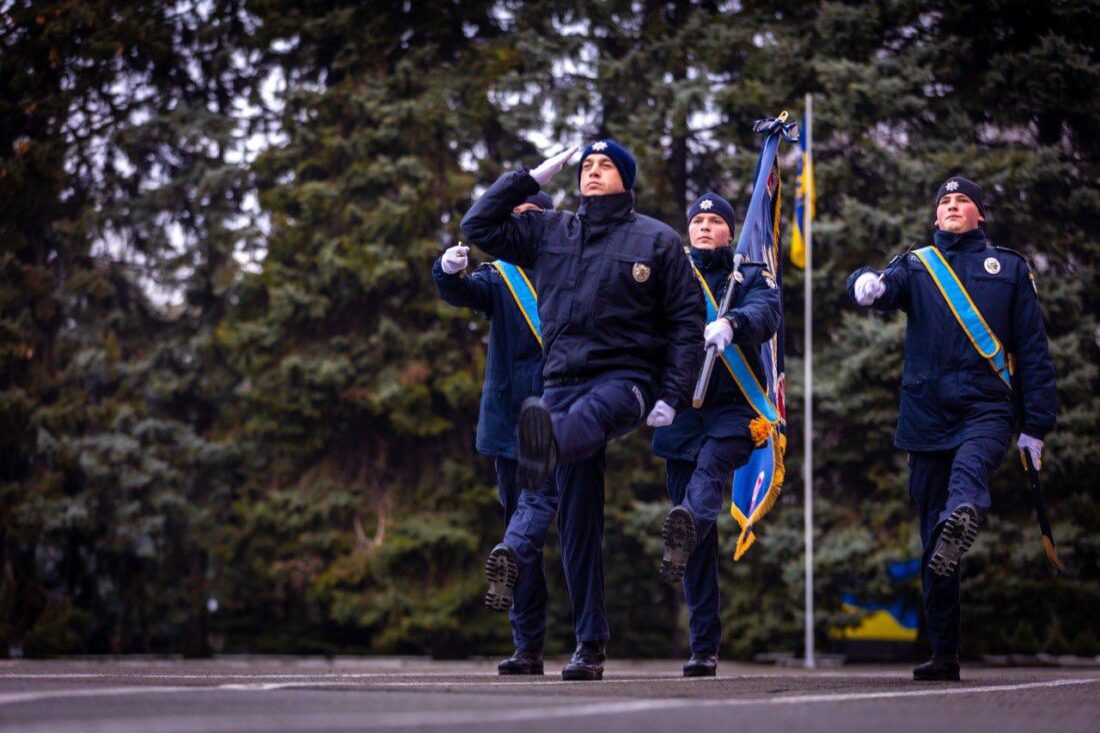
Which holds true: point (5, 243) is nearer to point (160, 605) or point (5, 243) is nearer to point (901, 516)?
point (160, 605)

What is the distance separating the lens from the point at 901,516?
637 inches

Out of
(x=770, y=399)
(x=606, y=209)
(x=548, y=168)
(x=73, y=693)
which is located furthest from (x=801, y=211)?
(x=73, y=693)

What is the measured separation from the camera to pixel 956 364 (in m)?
7.62

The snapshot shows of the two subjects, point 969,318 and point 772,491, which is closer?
point 969,318

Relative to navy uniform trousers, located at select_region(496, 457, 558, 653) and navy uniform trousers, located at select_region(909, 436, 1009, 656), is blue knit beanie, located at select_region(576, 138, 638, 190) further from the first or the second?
navy uniform trousers, located at select_region(909, 436, 1009, 656)

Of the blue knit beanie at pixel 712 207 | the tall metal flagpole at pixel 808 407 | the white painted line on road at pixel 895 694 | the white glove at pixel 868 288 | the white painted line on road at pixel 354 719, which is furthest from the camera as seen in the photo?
the tall metal flagpole at pixel 808 407

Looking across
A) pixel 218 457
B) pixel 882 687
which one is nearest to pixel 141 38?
pixel 218 457

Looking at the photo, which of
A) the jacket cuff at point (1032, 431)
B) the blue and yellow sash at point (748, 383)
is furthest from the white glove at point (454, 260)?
the jacket cuff at point (1032, 431)

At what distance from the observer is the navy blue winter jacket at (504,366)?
26.8ft

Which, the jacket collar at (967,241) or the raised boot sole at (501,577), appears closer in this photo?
the raised boot sole at (501,577)

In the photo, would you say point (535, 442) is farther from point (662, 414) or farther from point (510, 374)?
point (510, 374)

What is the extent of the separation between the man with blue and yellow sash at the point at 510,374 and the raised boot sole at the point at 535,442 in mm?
1214

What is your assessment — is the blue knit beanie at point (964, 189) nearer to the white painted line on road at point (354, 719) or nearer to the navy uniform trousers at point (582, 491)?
the navy uniform trousers at point (582, 491)

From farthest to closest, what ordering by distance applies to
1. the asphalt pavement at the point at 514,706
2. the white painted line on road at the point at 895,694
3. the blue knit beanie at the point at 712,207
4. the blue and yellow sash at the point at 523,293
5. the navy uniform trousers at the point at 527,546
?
the blue knit beanie at the point at 712,207, the blue and yellow sash at the point at 523,293, the navy uniform trousers at the point at 527,546, the white painted line on road at the point at 895,694, the asphalt pavement at the point at 514,706
